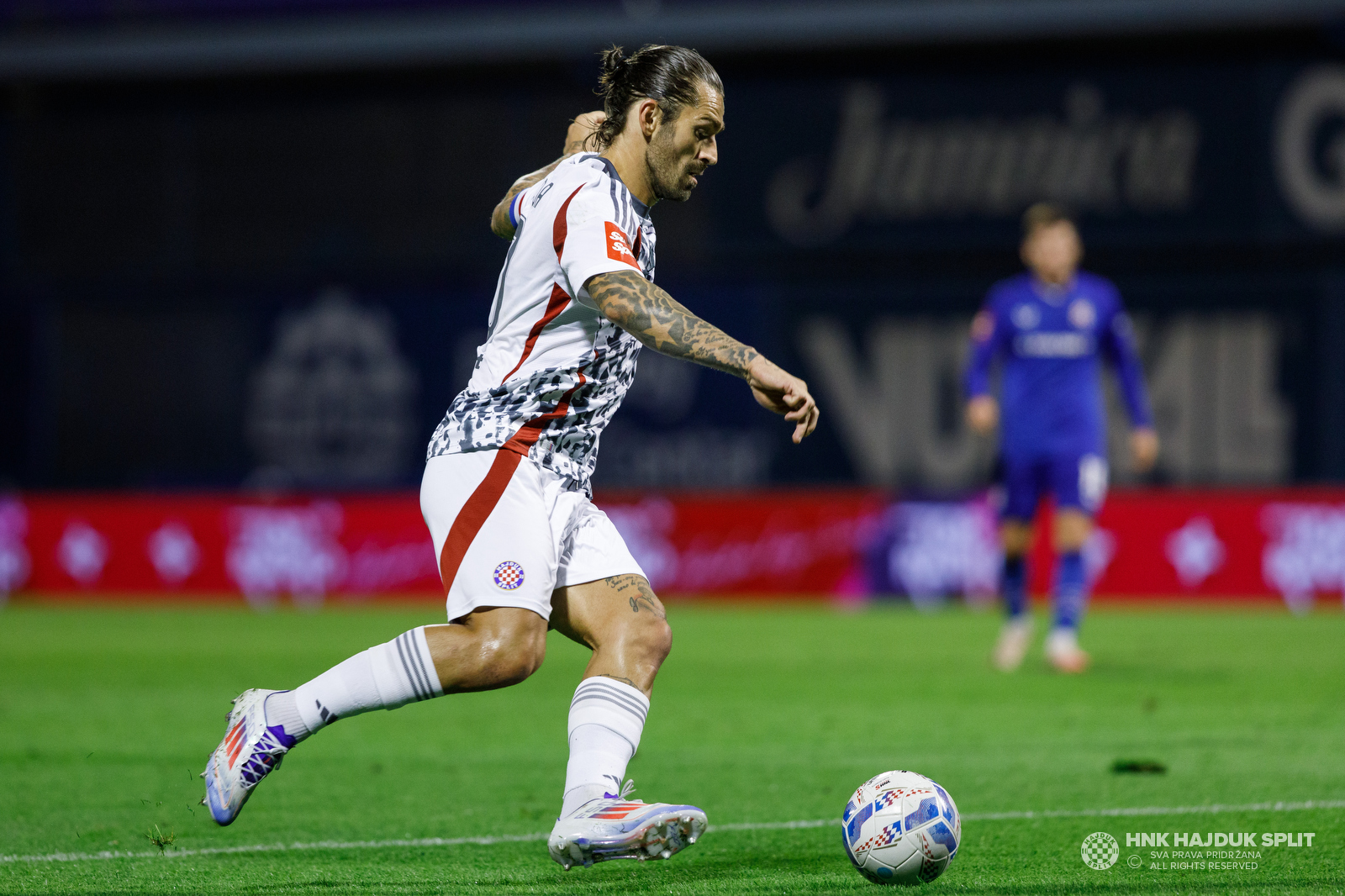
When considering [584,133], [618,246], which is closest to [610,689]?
[618,246]

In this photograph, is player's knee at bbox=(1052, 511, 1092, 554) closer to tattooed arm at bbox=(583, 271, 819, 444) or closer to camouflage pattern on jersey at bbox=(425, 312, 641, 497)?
camouflage pattern on jersey at bbox=(425, 312, 641, 497)

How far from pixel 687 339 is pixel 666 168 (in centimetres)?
57

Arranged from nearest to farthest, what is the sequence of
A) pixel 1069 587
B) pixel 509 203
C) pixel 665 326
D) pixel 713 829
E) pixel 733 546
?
1. pixel 665 326
2. pixel 509 203
3. pixel 713 829
4. pixel 1069 587
5. pixel 733 546

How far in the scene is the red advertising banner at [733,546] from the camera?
13.8 metres

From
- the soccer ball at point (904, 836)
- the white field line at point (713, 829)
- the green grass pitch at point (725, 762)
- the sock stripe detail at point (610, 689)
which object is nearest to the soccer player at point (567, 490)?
the sock stripe detail at point (610, 689)

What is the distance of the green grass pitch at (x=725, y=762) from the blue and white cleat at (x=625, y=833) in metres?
0.34

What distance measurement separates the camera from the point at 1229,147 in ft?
51.0

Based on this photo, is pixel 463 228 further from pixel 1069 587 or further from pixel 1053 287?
pixel 1069 587

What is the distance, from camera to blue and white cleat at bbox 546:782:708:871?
145 inches

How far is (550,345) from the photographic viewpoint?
4.07 metres

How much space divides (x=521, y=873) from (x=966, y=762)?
7.47 ft

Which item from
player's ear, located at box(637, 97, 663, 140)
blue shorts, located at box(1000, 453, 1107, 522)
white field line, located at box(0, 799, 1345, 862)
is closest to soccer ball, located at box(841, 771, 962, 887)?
Result: white field line, located at box(0, 799, 1345, 862)

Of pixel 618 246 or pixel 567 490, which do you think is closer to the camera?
pixel 618 246

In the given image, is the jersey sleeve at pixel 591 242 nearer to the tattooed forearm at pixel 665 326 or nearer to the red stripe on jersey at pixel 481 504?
the tattooed forearm at pixel 665 326
